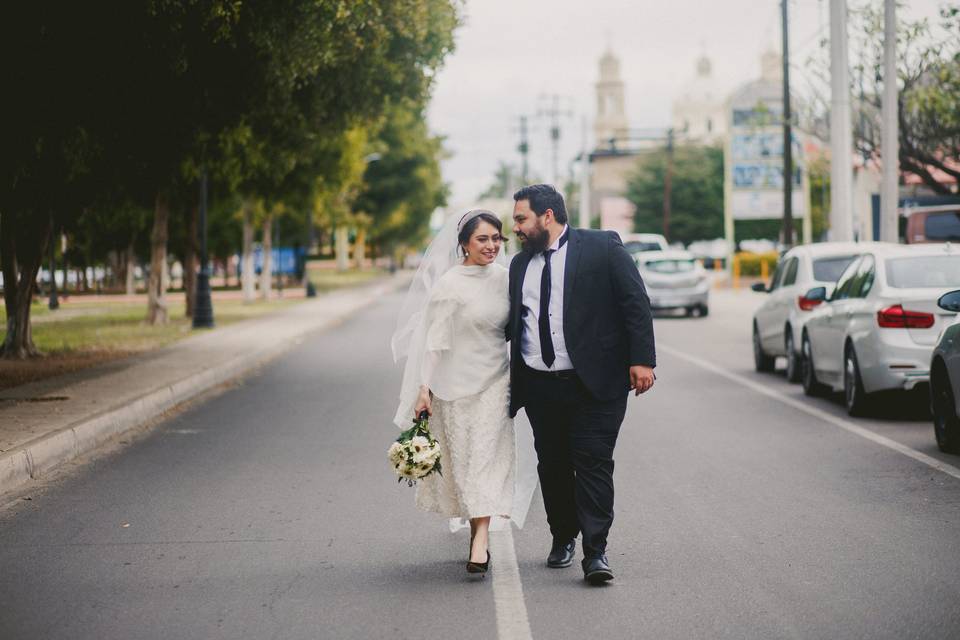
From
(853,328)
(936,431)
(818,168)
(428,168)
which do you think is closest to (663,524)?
(936,431)

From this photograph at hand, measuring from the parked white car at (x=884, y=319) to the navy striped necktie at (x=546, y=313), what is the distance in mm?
6821

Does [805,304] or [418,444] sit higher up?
[805,304]

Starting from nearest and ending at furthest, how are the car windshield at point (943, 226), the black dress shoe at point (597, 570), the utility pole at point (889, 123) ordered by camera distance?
the black dress shoe at point (597, 570), the utility pole at point (889, 123), the car windshield at point (943, 226)

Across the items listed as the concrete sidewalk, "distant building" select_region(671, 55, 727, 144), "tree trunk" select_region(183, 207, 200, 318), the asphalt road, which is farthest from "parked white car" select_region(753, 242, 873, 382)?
"distant building" select_region(671, 55, 727, 144)

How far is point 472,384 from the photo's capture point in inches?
276

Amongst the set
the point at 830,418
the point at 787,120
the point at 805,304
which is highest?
the point at 787,120

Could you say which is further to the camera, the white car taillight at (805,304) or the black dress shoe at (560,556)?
the white car taillight at (805,304)

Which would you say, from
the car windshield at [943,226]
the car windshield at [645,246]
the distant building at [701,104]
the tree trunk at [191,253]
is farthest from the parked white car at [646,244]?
the distant building at [701,104]

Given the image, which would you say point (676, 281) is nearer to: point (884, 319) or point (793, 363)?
point (793, 363)

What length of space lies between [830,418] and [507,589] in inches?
297

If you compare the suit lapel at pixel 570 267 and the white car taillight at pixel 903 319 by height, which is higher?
the suit lapel at pixel 570 267

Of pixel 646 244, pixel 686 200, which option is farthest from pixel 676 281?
pixel 686 200

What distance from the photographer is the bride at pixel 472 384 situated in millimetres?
6973

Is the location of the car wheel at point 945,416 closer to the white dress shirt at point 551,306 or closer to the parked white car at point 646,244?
the white dress shirt at point 551,306
